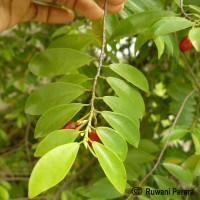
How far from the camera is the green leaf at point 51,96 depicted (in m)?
0.65

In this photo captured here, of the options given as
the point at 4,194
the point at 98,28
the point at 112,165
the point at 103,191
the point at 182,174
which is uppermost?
the point at 98,28

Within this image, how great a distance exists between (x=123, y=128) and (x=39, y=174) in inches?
7.8

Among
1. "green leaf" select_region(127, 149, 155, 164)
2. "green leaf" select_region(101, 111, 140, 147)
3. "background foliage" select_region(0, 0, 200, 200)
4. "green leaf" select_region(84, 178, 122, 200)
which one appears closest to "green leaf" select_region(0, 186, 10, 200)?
"background foliage" select_region(0, 0, 200, 200)

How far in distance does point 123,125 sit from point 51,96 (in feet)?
0.52

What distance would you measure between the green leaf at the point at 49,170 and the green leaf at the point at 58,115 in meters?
0.11

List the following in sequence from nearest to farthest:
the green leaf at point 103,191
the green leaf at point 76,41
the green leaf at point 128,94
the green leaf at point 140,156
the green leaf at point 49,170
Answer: the green leaf at point 49,170 → the green leaf at point 128,94 → the green leaf at point 76,41 → the green leaf at point 103,191 → the green leaf at point 140,156

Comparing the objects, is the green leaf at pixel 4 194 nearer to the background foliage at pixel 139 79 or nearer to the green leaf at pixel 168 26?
the background foliage at pixel 139 79

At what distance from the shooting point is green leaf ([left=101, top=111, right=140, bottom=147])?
24.0 inches

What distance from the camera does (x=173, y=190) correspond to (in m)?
0.86

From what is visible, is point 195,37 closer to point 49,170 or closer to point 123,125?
point 123,125

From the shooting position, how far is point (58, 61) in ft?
2.36
